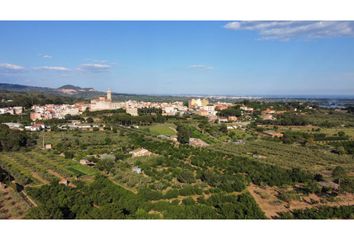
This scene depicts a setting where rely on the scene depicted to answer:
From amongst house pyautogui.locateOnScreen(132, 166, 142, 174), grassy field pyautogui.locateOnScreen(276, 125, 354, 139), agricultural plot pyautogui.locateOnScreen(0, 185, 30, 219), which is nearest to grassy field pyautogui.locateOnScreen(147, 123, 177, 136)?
grassy field pyautogui.locateOnScreen(276, 125, 354, 139)

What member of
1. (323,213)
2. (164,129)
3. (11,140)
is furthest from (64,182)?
(164,129)

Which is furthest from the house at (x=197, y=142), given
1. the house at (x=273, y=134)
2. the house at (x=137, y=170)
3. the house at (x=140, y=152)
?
the house at (x=137, y=170)

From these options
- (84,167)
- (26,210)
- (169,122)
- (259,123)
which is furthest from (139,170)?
(259,123)

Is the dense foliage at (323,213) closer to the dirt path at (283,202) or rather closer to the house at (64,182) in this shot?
the dirt path at (283,202)

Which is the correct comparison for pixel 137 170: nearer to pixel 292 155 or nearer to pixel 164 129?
pixel 292 155

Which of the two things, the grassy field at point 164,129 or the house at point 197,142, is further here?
the grassy field at point 164,129

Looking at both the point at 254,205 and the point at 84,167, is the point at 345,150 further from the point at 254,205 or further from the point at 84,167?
the point at 84,167

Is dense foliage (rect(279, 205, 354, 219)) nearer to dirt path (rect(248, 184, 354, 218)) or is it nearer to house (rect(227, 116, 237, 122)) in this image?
dirt path (rect(248, 184, 354, 218))

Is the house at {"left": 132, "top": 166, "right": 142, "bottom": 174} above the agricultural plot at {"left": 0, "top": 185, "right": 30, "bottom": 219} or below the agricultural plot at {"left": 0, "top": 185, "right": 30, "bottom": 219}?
below
